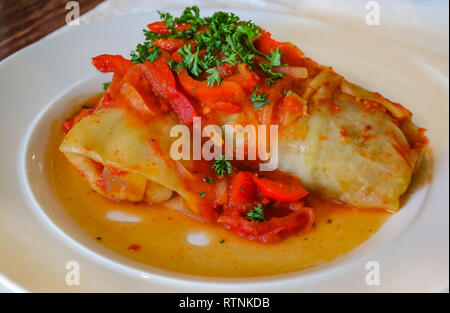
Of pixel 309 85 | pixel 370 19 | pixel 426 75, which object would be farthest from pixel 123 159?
pixel 370 19

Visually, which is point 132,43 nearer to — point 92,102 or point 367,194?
point 92,102

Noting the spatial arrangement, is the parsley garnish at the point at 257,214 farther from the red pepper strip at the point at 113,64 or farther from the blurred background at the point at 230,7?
the blurred background at the point at 230,7

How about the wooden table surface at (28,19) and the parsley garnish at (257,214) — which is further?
the wooden table surface at (28,19)
